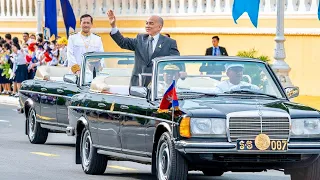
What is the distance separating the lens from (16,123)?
27219 mm

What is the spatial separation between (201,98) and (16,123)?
43.5 feet

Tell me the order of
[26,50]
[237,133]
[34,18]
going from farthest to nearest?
[34,18], [26,50], [237,133]

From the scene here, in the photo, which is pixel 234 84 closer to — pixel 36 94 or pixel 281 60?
pixel 36 94

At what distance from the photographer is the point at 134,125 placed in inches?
592

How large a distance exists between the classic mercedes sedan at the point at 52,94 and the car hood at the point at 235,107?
5268 mm

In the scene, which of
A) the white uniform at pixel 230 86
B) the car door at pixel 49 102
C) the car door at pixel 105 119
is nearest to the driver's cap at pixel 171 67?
the white uniform at pixel 230 86

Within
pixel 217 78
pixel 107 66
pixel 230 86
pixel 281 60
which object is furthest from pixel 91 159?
pixel 281 60

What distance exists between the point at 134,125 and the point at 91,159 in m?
1.55

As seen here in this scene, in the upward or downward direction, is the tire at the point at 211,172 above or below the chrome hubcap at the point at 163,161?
below

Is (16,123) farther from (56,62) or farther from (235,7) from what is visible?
(56,62)

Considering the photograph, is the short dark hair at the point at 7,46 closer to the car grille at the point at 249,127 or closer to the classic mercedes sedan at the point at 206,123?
the classic mercedes sedan at the point at 206,123

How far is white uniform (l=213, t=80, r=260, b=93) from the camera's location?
582 inches

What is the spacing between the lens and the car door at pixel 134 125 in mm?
14805

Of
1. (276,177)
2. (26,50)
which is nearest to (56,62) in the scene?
(26,50)
